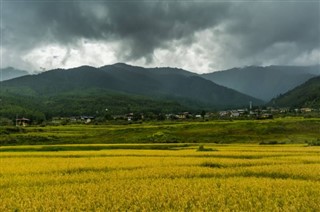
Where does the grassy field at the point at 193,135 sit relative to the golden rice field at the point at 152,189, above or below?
below

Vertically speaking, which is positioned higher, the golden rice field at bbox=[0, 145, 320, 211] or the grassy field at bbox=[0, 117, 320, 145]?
the golden rice field at bbox=[0, 145, 320, 211]

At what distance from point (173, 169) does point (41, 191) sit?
28.3 feet

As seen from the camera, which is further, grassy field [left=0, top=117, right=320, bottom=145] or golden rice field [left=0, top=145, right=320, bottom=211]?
grassy field [left=0, top=117, right=320, bottom=145]

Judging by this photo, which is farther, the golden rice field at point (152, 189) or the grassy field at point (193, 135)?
the grassy field at point (193, 135)

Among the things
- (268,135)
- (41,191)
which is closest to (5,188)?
(41,191)

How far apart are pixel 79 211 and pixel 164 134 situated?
222ft

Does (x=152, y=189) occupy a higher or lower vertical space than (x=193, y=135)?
higher

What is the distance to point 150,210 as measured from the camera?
1383cm

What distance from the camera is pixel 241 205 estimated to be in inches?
574

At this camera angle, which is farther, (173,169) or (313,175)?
(173,169)

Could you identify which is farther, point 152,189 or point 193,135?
point 193,135

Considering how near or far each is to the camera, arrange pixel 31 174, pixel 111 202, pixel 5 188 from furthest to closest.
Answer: pixel 31 174 < pixel 5 188 < pixel 111 202

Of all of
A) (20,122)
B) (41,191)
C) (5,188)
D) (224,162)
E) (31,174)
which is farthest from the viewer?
(20,122)

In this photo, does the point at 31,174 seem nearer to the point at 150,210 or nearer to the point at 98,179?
the point at 98,179
